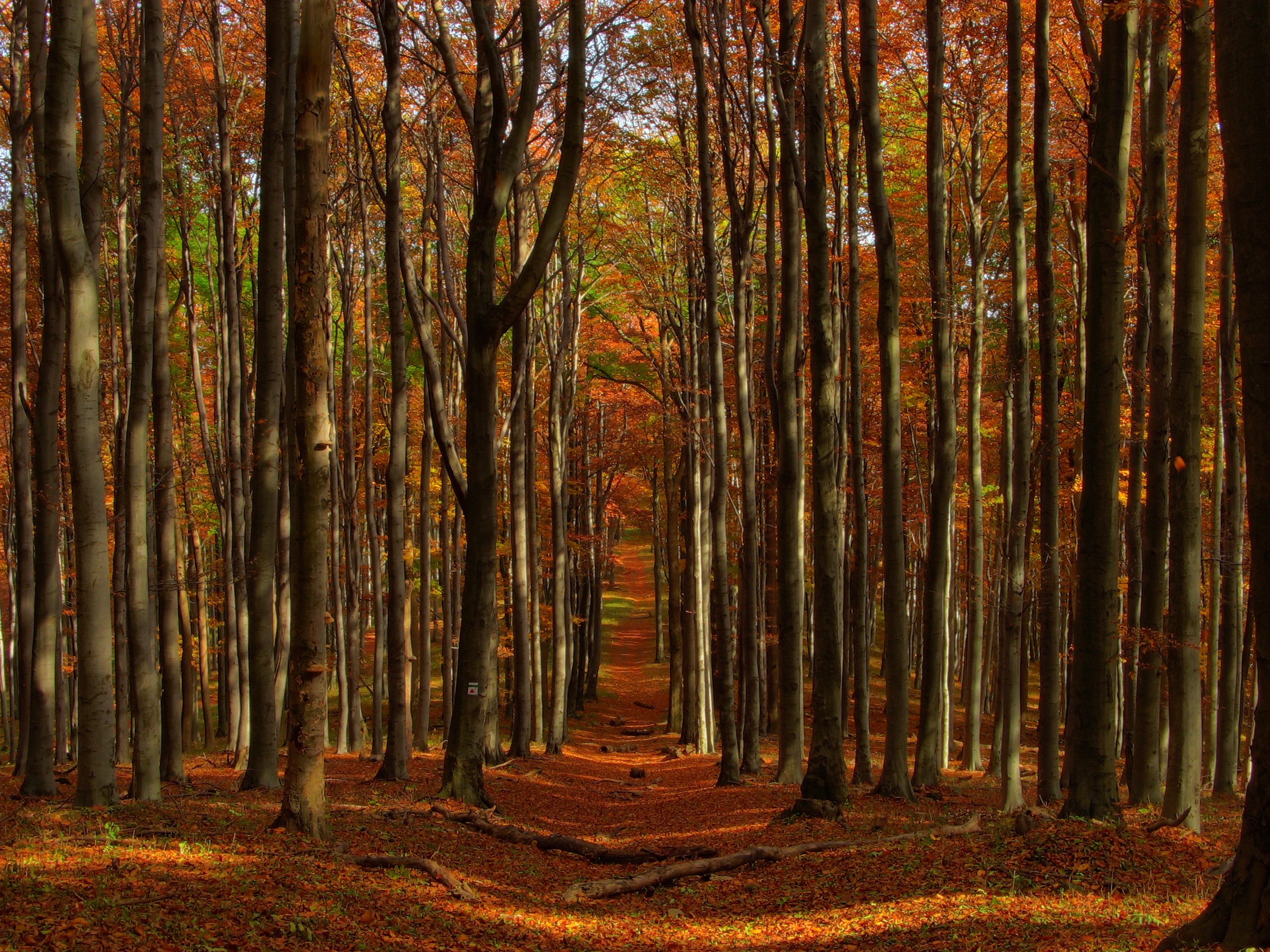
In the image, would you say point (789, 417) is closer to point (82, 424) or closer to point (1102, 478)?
point (1102, 478)

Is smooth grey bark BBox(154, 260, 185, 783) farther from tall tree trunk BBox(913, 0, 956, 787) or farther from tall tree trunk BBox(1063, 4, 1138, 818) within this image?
tall tree trunk BBox(1063, 4, 1138, 818)

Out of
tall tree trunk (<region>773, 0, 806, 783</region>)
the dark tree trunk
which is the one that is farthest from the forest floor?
the dark tree trunk

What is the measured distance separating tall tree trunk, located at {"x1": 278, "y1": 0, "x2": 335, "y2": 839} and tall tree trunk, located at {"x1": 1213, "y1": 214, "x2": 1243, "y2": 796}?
10858mm

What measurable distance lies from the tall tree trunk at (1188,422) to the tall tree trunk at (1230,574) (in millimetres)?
4994

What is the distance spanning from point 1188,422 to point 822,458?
3.23 metres

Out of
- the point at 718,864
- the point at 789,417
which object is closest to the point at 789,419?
the point at 789,417

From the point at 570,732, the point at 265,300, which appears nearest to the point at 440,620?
the point at 570,732

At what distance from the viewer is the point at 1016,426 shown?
9945 millimetres

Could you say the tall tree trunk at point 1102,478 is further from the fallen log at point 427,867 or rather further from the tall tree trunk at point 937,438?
the fallen log at point 427,867

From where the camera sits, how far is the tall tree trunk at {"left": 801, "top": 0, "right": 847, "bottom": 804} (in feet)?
29.4

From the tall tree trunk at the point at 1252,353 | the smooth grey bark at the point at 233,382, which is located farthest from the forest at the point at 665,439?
the smooth grey bark at the point at 233,382

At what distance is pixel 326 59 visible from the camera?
6.21 m

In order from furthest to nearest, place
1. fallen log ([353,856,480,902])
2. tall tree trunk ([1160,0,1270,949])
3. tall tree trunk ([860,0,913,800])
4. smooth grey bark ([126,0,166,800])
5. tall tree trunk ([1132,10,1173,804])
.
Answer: tall tree trunk ([860,0,913,800])
smooth grey bark ([126,0,166,800])
tall tree trunk ([1132,10,1173,804])
fallen log ([353,856,480,902])
tall tree trunk ([1160,0,1270,949])

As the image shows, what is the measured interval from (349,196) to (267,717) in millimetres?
10817
